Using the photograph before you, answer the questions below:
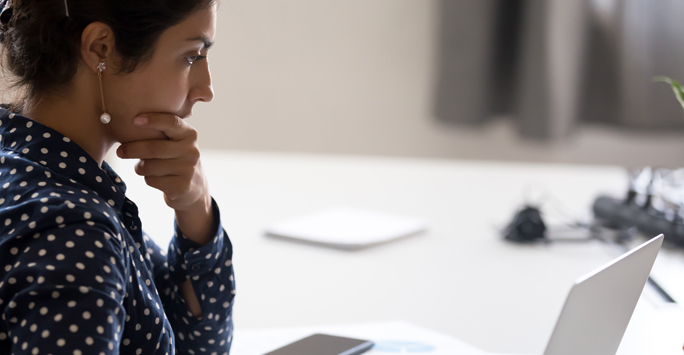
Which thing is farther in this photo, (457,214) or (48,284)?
(457,214)

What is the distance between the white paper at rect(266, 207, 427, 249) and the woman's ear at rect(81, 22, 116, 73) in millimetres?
702

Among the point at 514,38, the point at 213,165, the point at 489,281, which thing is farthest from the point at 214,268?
the point at 213,165

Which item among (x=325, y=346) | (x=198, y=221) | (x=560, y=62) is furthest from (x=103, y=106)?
(x=560, y=62)

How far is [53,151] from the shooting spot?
1.94 ft

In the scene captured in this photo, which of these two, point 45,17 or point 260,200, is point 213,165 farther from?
point 45,17

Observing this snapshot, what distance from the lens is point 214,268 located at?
83 cm

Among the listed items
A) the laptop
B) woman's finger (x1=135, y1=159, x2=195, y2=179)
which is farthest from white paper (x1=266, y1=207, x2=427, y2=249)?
the laptop

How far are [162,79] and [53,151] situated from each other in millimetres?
123

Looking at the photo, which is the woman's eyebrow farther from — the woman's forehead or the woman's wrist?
the woman's wrist

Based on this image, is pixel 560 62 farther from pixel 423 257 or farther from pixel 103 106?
pixel 103 106

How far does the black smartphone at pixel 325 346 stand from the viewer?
0.77 metres

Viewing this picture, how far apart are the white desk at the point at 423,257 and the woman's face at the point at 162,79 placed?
1.27 ft

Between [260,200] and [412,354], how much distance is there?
84cm

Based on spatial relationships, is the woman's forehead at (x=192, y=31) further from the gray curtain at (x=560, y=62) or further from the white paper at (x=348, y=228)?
the gray curtain at (x=560, y=62)
